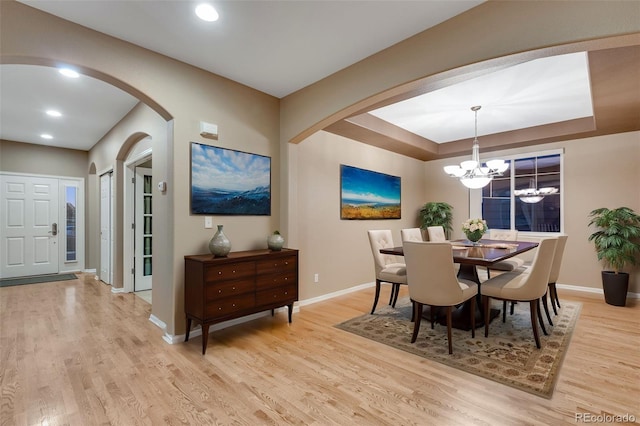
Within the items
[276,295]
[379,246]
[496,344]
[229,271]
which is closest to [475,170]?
[379,246]

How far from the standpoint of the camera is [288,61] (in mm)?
3029

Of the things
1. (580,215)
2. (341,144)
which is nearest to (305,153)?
(341,144)

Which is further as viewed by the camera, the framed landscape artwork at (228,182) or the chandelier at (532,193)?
the chandelier at (532,193)

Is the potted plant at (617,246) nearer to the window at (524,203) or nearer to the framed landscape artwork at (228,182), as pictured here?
the window at (524,203)

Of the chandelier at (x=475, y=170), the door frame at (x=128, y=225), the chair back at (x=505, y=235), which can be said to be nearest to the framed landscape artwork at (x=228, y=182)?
the door frame at (x=128, y=225)

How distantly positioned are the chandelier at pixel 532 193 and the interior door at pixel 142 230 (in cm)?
654

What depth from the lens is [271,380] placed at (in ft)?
7.48

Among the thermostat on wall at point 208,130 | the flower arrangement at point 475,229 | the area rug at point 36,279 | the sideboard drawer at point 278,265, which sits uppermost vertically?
the thermostat on wall at point 208,130

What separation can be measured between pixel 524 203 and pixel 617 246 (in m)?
1.58

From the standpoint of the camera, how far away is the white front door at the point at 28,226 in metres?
5.91

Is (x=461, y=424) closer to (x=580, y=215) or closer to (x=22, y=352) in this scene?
(x=22, y=352)

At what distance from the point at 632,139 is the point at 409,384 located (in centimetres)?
521

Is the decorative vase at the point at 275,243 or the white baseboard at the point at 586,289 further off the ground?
the decorative vase at the point at 275,243

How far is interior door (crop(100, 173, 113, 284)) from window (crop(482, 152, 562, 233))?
705 cm
